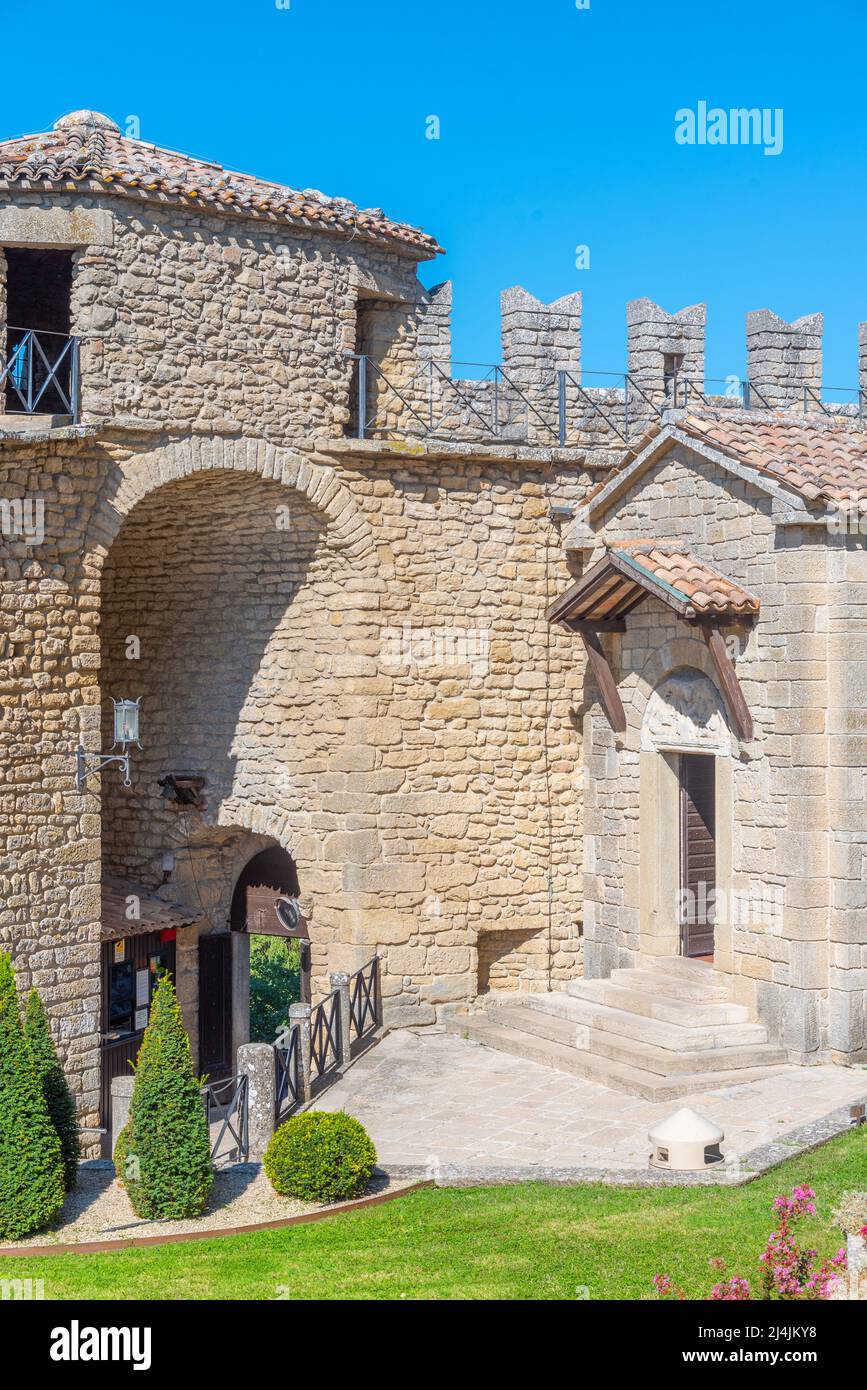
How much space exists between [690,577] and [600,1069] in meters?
4.94

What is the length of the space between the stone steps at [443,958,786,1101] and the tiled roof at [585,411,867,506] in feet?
16.7

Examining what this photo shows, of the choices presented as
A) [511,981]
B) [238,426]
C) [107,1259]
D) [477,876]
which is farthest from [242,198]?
[107,1259]

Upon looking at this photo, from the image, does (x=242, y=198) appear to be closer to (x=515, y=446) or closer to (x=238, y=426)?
(x=238, y=426)

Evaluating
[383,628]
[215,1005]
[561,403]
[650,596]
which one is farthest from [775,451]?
[215,1005]

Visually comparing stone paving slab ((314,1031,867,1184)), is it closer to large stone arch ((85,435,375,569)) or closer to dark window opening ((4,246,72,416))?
large stone arch ((85,435,375,569))

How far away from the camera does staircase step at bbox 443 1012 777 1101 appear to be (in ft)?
46.5

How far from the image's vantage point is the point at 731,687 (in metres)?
15.3

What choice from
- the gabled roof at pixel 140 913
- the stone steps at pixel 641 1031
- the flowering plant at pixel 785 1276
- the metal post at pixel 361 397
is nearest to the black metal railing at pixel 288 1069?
the stone steps at pixel 641 1031

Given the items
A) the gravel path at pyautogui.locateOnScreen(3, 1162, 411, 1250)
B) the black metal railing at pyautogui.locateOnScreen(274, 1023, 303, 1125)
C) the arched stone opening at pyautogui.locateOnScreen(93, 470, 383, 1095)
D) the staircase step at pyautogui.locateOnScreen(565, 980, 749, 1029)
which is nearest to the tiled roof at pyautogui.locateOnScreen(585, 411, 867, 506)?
the arched stone opening at pyautogui.locateOnScreen(93, 470, 383, 1095)

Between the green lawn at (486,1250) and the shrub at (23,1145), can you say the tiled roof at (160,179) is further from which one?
the green lawn at (486,1250)

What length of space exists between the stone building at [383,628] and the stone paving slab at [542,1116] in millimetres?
658

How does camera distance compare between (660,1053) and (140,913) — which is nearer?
(660,1053)

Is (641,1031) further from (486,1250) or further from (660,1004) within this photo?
(486,1250)
